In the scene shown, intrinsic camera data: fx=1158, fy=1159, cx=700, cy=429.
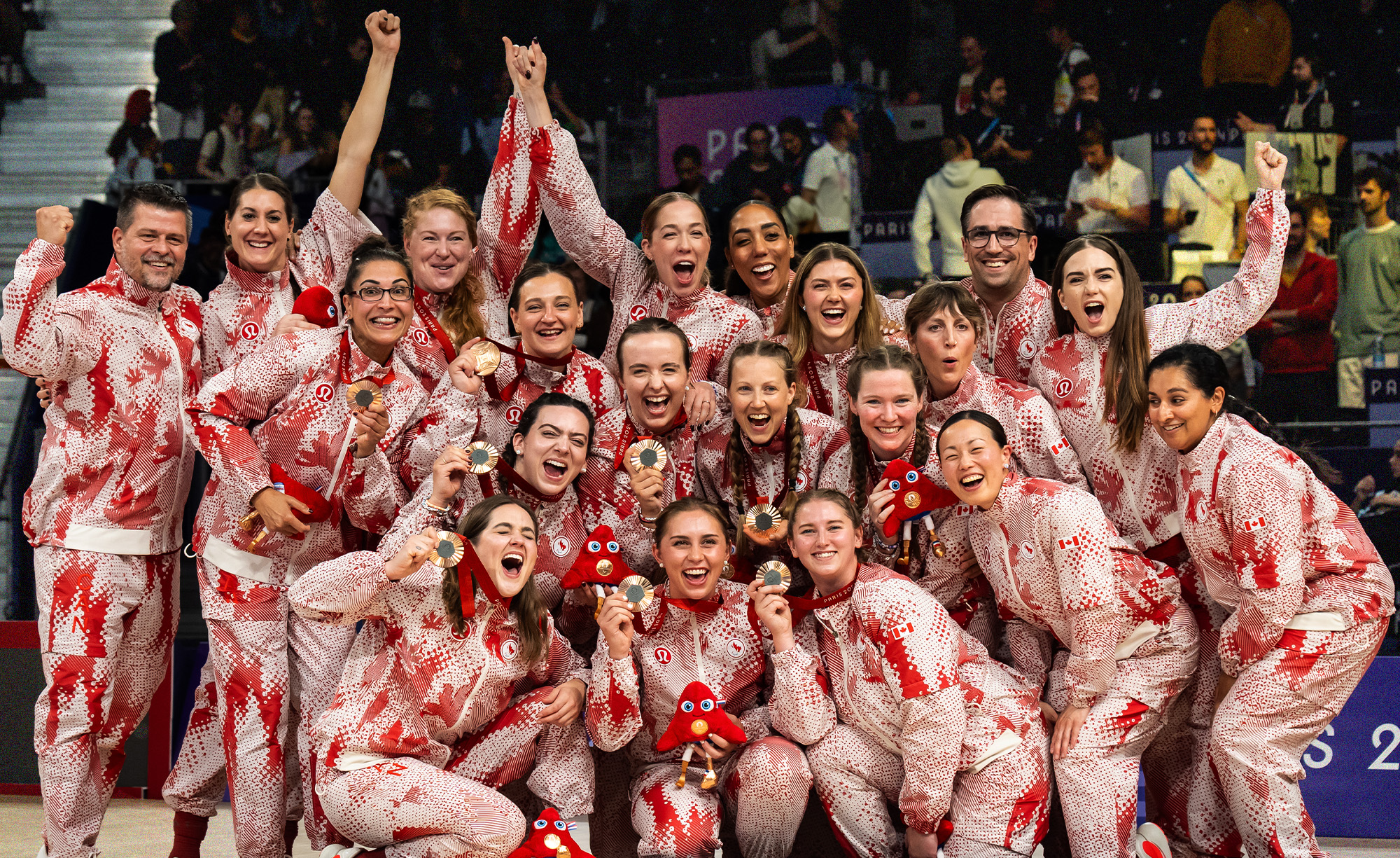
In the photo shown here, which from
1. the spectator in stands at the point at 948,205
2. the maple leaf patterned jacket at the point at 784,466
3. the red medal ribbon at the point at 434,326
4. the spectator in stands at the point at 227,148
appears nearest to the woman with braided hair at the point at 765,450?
the maple leaf patterned jacket at the point at 784,466

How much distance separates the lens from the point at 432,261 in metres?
4.14

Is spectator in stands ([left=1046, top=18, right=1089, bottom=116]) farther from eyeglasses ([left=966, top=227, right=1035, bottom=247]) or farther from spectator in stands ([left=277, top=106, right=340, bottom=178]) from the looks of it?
spectator in stands ([left=277, top=106, right=340, bottom=178])

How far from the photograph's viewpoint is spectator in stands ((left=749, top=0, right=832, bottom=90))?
8.32 metres

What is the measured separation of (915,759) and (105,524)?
2598 mm

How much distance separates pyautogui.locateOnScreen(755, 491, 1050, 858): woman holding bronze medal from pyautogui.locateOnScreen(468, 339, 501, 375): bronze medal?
1.05m

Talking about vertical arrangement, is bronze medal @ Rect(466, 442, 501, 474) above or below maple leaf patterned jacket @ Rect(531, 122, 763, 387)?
below

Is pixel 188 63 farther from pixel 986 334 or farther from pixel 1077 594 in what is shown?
pixel 1077 594

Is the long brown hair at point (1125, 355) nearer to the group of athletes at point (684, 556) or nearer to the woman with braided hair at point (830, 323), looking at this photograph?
the group of athletes at point (684, 556)

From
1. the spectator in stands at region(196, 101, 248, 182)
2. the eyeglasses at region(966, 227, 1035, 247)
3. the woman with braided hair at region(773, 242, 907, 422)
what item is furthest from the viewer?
the spectator in stands at region(196, 101, 248, 182)

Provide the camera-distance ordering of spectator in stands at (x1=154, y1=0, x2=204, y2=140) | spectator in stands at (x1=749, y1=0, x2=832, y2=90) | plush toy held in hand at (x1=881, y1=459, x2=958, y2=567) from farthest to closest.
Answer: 1. spectator in stands at (x1=154, y1=0, x2=204, y2=140)
2. spectator in stands at (x1=749, y1=0, x2=832, y2=90)
3. plush toy held in hand at (x1=881, y1=459, x2=958, y2=567)

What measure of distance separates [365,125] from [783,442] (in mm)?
1927

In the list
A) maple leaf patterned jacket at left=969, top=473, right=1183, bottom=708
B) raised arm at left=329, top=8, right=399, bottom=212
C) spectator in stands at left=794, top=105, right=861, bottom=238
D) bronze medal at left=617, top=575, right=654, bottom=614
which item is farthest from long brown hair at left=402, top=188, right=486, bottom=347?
spectator in stands at left=794, top=105, right=861, bottom=238

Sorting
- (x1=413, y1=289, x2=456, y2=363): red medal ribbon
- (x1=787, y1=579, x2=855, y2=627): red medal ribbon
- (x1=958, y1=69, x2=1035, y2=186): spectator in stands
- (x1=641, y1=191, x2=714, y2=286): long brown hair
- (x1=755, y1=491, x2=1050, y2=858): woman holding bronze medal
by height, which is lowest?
(x1=755, y1=491, x2=1050, y2=858): woman holding bronze medal

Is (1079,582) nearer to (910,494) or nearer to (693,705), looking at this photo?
(910,494)
